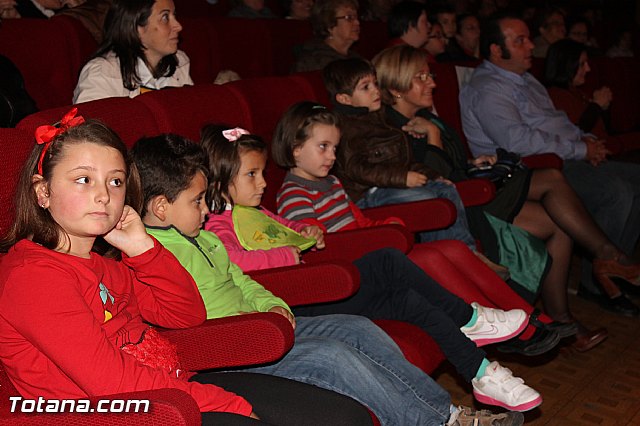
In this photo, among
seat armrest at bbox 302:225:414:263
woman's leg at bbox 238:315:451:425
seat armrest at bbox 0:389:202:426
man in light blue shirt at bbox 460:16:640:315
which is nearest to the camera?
seat armrest at bbox 0:389:202:426

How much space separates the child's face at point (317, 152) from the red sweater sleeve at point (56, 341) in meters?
0.83

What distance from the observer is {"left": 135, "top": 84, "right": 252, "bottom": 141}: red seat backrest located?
146 cm

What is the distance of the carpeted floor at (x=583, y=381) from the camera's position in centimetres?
170

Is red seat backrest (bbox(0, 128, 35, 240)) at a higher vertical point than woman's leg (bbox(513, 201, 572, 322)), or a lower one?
higher

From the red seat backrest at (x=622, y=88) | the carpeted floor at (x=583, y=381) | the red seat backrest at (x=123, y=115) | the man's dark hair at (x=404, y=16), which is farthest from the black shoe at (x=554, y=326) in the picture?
the red seat backrest at (x=622, y=88)

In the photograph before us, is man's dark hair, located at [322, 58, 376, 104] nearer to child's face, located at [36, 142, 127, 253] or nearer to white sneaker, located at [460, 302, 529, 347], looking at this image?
white sneaker, located at [460, 302, 529, 347]

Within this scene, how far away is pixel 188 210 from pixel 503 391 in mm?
611

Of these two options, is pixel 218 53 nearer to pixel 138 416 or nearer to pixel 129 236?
pixel 129 236

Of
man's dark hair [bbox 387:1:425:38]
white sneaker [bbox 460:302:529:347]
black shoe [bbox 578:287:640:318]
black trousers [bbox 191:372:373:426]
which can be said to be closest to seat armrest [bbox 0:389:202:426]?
black trousers [bbox 191:372:373:426]

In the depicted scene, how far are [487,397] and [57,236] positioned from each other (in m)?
0.80

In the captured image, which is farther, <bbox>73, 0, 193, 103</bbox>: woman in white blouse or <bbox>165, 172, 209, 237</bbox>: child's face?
<bbox>73, 0, 193, 103</bbox>: woman in white blouse

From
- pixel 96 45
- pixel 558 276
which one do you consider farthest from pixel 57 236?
pixel 558 276

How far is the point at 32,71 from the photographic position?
1.83 metres

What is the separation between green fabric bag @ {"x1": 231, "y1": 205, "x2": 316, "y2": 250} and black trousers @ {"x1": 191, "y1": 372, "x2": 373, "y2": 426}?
0.39 m
